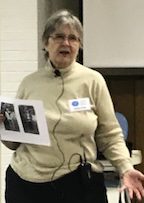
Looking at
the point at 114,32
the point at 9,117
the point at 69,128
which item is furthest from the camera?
the point at 114,32

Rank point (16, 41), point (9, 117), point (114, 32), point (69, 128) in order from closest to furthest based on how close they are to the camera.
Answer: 1. point (69, 128)
2. point (9, 117)
3. point (16, 41)
4. point (114, 32)

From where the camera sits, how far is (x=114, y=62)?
10.8ft

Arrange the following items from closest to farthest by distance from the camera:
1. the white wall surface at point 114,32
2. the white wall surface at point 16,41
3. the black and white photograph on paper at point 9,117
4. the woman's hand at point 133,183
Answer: the woman's hand at point 133,183 < the black and white photograph on paper at point 9,117 < the white wall surface at point 16,41 < the white wall surface at point 114,32

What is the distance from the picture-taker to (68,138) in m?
1.82

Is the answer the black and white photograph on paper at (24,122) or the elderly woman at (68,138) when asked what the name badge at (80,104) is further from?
the black and white photograph on paper at (24,122)

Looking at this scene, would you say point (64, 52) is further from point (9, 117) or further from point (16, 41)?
point (16, 41)

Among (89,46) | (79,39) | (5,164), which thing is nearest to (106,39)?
(89,46)

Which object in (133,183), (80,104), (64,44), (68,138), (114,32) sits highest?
(64,44)

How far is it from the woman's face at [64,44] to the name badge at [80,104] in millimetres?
165

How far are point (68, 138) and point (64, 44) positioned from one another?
369mm

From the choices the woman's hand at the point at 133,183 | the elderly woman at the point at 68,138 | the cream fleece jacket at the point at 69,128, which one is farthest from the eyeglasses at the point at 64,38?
the woman's hand at the point at 133,183

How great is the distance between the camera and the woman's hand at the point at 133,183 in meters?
1.80

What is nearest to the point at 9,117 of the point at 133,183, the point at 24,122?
the point at 24,122

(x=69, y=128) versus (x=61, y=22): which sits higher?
(x=61, y=22)
